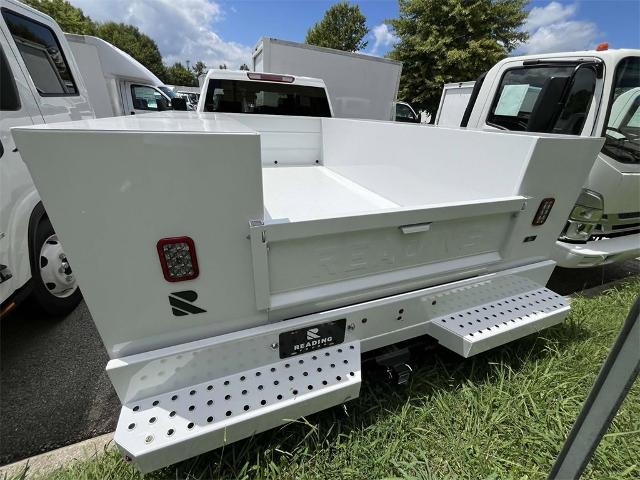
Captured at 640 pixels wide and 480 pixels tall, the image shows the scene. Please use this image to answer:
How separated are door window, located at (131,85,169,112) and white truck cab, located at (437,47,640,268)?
10.2m

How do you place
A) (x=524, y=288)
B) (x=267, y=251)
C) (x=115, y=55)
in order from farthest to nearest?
(x=115, y=55)
(x=524, y=288)
(x=267, y=251)

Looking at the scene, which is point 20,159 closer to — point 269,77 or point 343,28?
point 269,77

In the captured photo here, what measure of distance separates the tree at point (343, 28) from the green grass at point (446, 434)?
26725mm

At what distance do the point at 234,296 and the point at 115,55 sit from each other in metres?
10.3

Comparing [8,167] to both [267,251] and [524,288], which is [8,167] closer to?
[267,251]

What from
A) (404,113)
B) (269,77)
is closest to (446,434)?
(269,77)

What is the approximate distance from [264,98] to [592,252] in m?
4.12

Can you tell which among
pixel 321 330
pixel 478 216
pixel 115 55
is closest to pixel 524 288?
pixel 478 216

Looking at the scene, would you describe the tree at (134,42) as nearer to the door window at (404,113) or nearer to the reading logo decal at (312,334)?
the door window at (404,113)

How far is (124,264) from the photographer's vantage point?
1087 mm

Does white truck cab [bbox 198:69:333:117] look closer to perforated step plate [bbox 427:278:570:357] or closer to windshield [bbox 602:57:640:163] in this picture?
windshield [bbox 602:57:640:163]

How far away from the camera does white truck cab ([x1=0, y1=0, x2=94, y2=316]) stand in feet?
6.88

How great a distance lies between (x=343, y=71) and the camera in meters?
6.93

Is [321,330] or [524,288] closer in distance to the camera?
[321,330]
